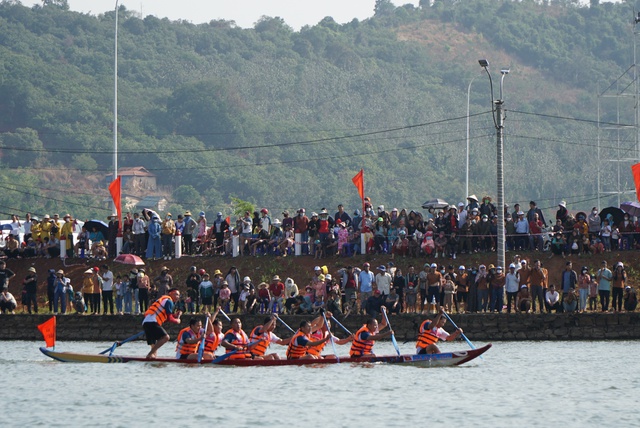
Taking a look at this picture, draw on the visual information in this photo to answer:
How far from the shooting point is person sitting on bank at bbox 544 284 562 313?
38.0 m

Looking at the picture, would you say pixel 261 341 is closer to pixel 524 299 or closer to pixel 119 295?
pixel 524 299

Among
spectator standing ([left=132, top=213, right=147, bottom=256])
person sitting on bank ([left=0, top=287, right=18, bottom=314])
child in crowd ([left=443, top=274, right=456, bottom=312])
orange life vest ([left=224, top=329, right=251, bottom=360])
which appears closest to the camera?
orange life vest ([left=224, top=329, right=251, bottom=360])

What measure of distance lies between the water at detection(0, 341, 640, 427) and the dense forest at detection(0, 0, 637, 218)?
256ft

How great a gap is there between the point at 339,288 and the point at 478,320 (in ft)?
14.3

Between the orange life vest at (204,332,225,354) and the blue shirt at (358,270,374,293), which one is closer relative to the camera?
the orange life vest at (204,332,225,354)

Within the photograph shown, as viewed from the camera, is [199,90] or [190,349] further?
[199,90]

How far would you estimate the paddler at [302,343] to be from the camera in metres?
32.0

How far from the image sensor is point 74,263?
47.0 m

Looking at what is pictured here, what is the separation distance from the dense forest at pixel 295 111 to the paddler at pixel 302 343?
7973cm

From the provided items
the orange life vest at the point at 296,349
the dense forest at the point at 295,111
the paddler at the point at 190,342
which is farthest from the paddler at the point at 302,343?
the dense forest at the point at 295,111

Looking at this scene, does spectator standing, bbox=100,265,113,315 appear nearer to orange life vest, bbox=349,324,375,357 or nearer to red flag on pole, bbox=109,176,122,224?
red flag on pole, bbox=109,176,122,224

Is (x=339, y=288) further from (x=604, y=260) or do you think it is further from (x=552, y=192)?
(x=552, y=192)

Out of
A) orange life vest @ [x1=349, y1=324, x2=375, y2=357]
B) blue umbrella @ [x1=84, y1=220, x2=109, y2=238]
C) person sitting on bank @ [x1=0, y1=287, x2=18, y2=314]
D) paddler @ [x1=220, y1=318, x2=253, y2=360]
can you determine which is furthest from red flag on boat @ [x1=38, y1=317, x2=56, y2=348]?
blue umbrella @ [x1=84, y1=220, x2=109, y2=238]

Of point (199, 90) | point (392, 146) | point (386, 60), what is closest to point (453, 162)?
point (392, 146)
